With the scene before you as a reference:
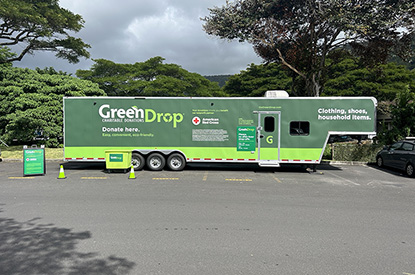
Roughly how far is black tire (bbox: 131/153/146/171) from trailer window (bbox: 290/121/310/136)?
6.78 m

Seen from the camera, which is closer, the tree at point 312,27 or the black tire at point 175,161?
the black tire at point 175,161

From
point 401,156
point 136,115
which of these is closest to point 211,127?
point 136,115

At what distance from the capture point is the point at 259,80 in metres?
41.3

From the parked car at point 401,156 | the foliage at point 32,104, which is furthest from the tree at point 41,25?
the parked car at point 401,156

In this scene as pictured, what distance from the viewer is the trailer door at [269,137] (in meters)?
11.7

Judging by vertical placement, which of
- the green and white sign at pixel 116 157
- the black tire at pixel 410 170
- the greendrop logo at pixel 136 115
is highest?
the greendrop logo at pixel 136 115

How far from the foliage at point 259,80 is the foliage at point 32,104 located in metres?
26.0

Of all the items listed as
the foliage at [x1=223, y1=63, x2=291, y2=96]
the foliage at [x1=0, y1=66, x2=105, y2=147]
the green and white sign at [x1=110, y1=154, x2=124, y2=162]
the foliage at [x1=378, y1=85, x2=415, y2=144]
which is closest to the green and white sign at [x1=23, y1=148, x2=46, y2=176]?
the green and white sign at [x1=110, y1=154, x2=124, y2=162]

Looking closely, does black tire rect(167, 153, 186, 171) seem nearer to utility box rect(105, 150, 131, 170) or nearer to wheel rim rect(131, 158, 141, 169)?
wheel rim rect(131, 158, 141, 169)

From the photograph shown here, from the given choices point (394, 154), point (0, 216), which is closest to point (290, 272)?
point (0, 216)

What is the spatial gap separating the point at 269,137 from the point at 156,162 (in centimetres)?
518

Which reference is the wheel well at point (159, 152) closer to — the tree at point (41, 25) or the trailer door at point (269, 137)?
the trailer door at point (269, 137)

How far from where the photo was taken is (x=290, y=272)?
3617 mm

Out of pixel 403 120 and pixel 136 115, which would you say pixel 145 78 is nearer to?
pixel 136 115
